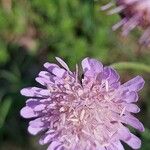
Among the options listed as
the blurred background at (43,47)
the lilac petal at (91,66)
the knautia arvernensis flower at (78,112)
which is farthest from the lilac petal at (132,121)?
the blurred background at (43,47)

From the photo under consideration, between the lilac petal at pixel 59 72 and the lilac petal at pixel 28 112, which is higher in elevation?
the lilac petal at pixel 59 72

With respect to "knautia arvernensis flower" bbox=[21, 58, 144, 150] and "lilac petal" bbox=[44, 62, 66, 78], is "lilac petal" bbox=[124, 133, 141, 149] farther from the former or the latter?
"lilac petal" bbox=[44, 62, 66, 78]

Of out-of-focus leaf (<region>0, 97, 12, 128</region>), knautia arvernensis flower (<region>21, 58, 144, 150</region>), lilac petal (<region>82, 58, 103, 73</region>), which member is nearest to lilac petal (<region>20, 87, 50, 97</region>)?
knautia arvernensis flower (<region>21, 58, 144, 150</region>)

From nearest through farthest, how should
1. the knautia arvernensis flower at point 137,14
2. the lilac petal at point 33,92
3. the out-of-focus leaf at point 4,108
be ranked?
the knautia arvernensis flower at point 137,14
the lilac petal at point 33,92
the out-of-focus leaf at point 4,108

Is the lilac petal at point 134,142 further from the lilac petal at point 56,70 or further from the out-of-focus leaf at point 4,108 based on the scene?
the out-of-focus leaf at point 4,108

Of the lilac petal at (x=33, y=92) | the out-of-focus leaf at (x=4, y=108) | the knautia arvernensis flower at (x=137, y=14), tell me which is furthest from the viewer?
the out-of-focus leaf at (x=4, y=108)

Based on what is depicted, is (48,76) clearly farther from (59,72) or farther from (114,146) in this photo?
(114,146)

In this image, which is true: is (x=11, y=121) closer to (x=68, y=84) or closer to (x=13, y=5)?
(x=13, y=5)

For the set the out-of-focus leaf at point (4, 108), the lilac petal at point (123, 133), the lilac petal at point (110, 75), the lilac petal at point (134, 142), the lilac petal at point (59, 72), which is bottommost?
the lilac petal at point (134, 142)
